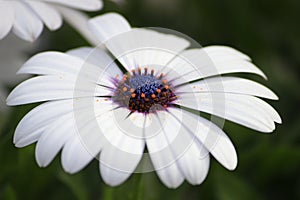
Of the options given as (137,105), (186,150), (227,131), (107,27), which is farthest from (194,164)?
(227,131)

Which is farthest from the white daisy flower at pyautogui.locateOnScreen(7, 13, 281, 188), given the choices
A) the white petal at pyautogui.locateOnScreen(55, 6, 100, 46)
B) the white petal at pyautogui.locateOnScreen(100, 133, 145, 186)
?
the white petal at pyautogui.locateOnScreen(55, 6, 100, 46)

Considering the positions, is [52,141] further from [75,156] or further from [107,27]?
[107,27]

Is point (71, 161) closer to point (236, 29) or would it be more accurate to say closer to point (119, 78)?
point (119, 78)

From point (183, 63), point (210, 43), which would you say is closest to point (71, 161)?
point (183, 63)

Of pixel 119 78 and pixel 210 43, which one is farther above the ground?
pixel 119 78

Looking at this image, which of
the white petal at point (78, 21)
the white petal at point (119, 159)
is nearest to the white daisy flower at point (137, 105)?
the white petal at point (119, 159)

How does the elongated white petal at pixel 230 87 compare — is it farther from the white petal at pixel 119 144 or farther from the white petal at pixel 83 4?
the white petal at pixel 83 4
